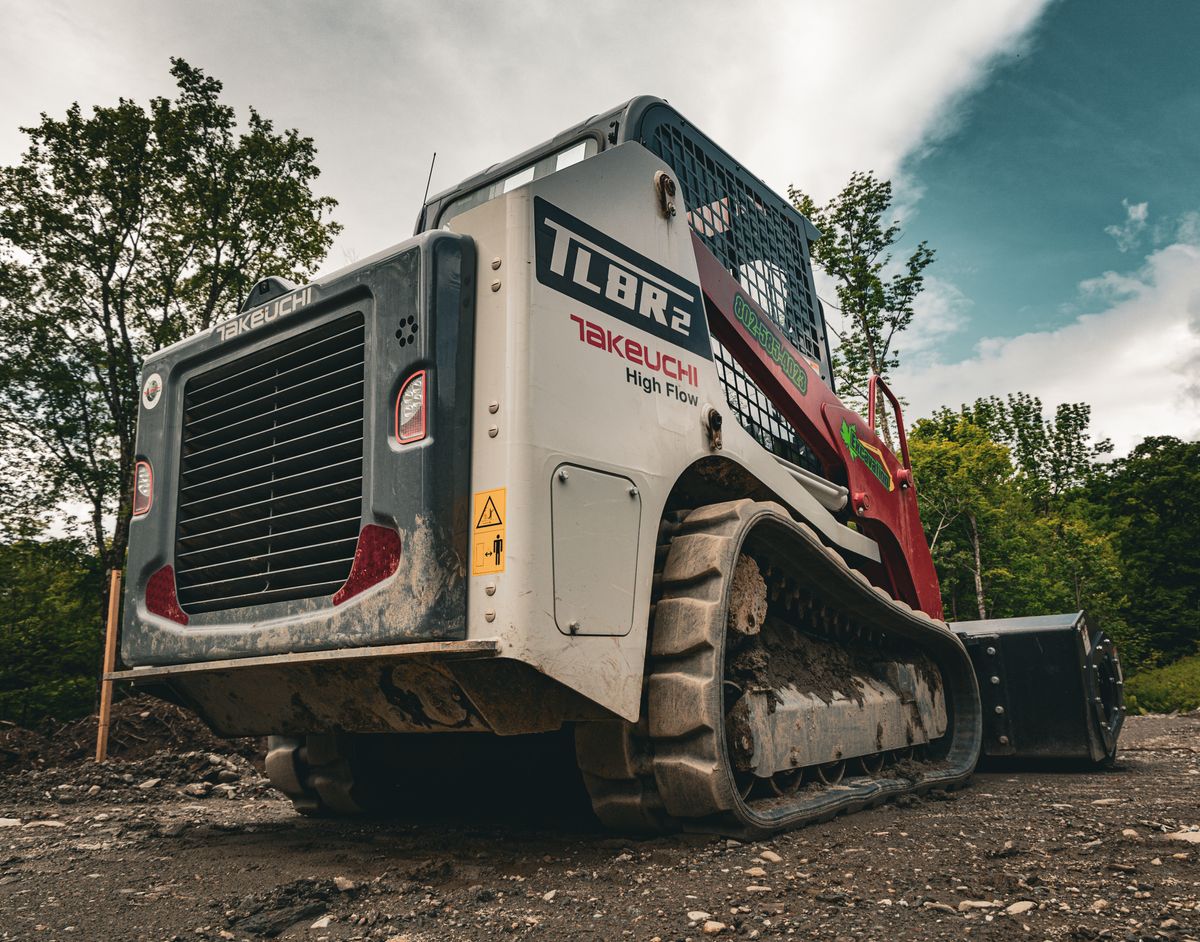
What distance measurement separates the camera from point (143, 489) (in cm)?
357

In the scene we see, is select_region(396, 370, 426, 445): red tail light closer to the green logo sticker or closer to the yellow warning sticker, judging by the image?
the yellow warning sticker

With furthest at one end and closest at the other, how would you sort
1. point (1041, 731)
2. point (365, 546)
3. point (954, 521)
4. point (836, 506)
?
point (954, 521), point (1041, 731), point (836, 506), point (365, 546)

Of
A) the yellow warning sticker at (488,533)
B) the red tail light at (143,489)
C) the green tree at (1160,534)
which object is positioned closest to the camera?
the yellow warning sticker at (488,533)

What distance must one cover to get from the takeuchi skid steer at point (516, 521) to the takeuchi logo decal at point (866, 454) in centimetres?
89

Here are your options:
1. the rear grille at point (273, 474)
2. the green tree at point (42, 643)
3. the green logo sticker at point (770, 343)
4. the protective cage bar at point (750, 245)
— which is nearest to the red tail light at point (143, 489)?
the rear grille at point (273, 474)

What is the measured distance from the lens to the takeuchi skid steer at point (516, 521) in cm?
271

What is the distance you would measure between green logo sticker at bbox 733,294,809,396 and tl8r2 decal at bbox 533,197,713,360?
22.3 inches

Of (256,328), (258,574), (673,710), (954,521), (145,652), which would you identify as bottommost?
(673,710)

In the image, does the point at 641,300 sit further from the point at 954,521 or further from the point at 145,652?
the point at 954,521

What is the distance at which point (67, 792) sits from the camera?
5.97 m

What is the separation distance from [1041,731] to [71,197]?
1395cm

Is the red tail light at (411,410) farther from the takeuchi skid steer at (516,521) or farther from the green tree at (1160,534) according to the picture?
the green tree at (1160,534)

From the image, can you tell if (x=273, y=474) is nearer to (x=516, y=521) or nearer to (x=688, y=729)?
(x=516, y=521)

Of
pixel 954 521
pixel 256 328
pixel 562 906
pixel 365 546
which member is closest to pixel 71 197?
pixel 256 328
